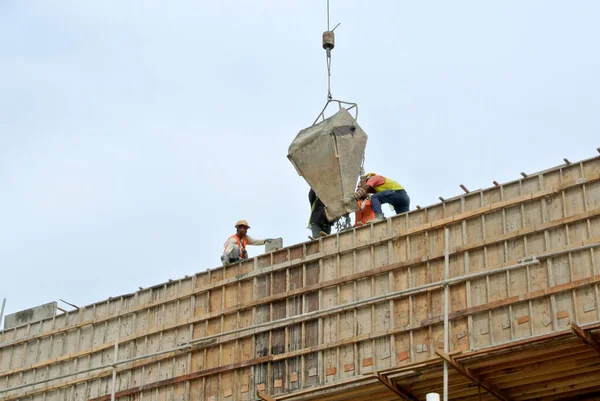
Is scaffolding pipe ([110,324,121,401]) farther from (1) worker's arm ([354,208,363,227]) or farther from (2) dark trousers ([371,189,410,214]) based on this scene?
(2) dark trousers ([371,189,410,214])

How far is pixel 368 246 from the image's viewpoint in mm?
22188

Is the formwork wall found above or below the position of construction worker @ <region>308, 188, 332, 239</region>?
below

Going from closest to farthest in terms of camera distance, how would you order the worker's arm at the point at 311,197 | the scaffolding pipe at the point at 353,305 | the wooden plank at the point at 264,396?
1. the scaffolding pipe at the point at 353,305
2. the wooden plank at the point at 264,396
3. the worker's arm at the point at 311,197

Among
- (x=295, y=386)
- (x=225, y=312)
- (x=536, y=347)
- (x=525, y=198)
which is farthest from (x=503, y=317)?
(x=225, y=312)

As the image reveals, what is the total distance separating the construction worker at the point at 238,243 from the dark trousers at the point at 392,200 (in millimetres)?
2336

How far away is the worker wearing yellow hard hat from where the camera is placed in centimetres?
2478

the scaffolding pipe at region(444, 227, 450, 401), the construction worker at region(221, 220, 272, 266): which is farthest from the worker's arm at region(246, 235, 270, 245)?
the scaffolding pipe at region(444, 227, 450, 401)

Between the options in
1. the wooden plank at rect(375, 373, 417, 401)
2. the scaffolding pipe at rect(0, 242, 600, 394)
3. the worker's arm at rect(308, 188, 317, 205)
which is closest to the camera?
the scaffolding pipe at rect(0, 242, 600, 394)

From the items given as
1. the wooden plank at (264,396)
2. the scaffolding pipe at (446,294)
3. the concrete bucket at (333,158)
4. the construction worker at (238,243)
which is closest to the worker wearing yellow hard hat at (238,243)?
the construction worker at (238,243)

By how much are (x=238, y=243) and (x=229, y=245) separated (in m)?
0.40

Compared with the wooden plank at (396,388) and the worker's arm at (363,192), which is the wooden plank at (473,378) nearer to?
the wooden plank at (396,388)

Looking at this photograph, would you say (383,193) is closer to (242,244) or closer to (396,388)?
(242,244)

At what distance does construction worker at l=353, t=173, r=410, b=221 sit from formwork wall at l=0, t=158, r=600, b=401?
1.86m

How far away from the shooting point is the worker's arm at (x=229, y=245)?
24.9 m
